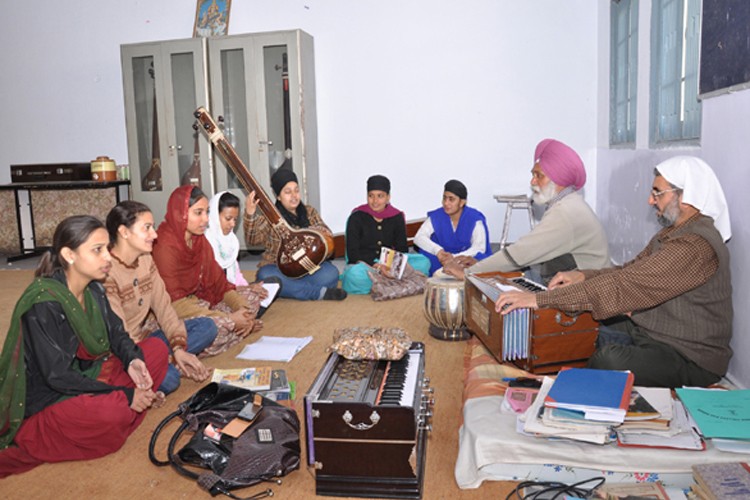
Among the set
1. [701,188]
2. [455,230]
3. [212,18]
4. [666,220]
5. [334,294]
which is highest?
[212,18]

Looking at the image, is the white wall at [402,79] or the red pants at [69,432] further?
the white wall at [402,79]

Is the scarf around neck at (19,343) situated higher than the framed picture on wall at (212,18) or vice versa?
the framed picture on wall at (212,18)

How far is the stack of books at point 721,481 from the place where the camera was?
1677 mm

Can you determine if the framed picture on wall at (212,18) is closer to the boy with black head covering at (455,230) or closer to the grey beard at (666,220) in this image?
the boy with black head covering at (455,230)

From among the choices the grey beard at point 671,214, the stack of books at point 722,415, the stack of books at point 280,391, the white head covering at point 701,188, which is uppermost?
the white head covering at point 701,188

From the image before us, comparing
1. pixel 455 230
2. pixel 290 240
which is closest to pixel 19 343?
pixel 290 240

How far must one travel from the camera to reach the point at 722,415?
2010mm

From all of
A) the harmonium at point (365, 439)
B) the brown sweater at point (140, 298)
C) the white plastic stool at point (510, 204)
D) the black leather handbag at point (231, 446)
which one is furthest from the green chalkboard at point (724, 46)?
the white plastic stool at point (510, 204)

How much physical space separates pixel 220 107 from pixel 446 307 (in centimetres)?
410

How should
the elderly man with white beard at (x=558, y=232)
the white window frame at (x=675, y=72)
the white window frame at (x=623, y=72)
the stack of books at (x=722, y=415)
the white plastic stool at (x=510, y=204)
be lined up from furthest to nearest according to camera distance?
the white plastic stool at (x=510, y=204) → the white window frame at (x=623, y=72) → the white window frame at (x=675, y=72) → the elderly man with white beard at (x=558, y=232) → the stack of books at (x=722, y=415)

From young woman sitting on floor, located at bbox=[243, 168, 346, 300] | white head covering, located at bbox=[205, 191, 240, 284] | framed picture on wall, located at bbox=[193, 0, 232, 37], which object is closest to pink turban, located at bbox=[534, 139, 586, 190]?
young woman sitting on floor, located at bbox=[243, 168, 346, 300]

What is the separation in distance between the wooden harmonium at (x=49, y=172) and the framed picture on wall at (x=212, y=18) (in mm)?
1915

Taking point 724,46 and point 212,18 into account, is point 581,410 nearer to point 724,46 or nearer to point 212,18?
point 724,46

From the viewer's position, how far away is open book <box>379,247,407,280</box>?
465cm
